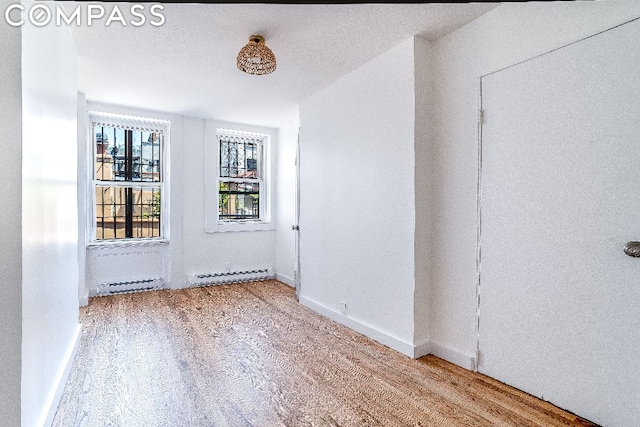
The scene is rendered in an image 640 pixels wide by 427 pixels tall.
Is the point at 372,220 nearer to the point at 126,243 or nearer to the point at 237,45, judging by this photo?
the point at 237,45

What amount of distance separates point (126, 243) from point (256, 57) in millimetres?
3439

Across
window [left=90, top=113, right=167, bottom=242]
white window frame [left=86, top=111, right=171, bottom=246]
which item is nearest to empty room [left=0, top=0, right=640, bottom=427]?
white window frame [left=86, top=111, right=171, bottom=246]

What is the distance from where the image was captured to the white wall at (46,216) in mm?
1550

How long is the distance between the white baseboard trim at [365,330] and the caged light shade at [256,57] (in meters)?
2.48

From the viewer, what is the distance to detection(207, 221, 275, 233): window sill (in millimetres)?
5415

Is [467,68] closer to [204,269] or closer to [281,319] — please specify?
[281,319]

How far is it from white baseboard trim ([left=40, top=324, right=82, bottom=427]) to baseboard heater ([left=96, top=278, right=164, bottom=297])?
5.91 ft

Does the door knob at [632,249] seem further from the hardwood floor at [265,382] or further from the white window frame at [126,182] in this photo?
the white window frame at [126,182]

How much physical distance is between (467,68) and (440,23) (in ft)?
1.29

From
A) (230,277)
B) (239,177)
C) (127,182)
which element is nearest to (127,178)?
(127,182)

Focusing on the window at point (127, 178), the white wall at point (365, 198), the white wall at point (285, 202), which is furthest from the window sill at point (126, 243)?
the white wall at point (365, 198)

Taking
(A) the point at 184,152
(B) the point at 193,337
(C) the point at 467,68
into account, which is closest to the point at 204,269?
(A) the point at 184,152

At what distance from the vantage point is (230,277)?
218 inches

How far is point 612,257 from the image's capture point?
186cm
